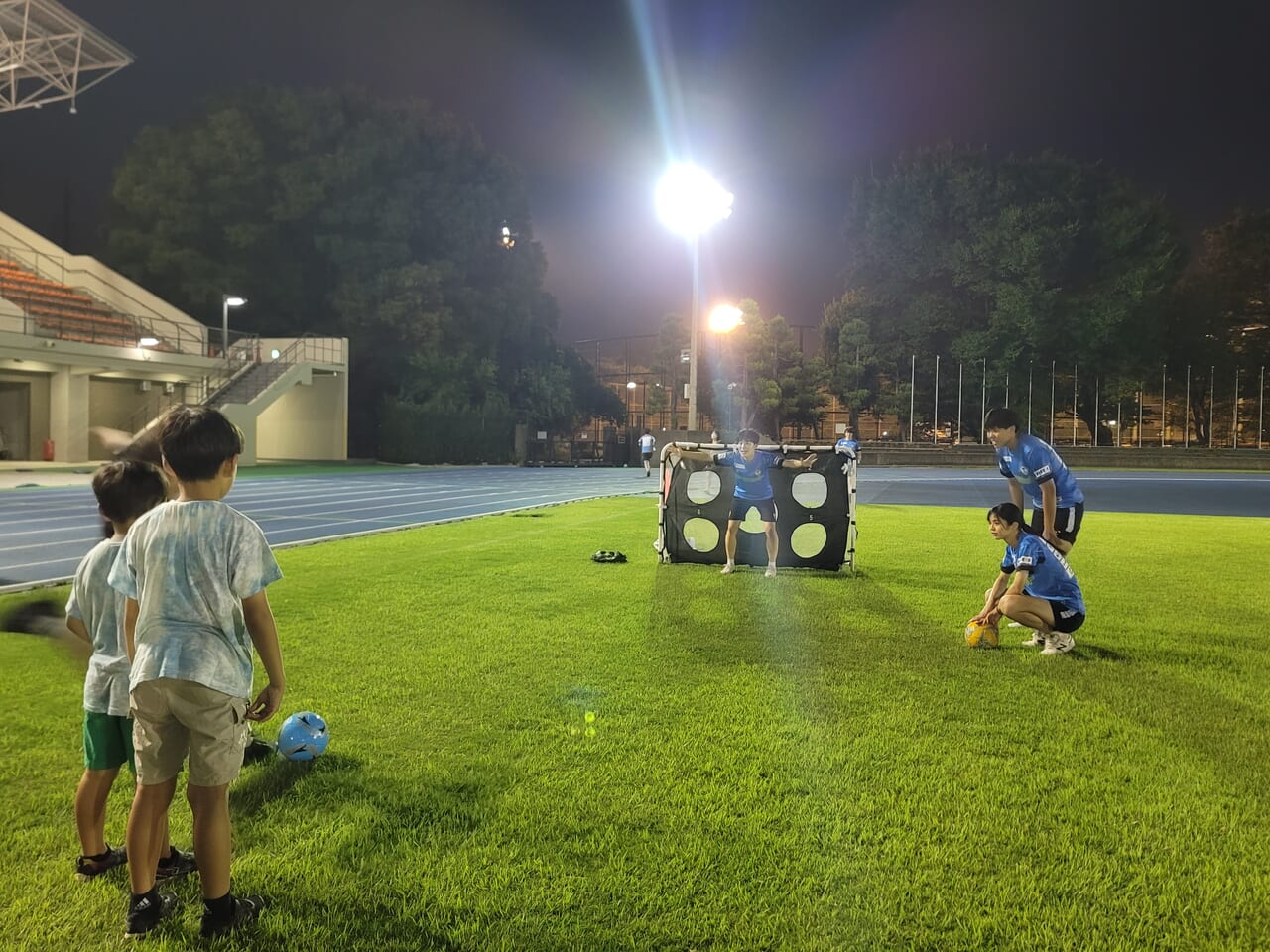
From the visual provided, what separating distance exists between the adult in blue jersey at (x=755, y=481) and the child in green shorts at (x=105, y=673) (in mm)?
6626

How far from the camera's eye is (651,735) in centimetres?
414

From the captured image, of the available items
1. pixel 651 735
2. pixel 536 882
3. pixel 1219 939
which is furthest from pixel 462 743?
pixel 1219 939

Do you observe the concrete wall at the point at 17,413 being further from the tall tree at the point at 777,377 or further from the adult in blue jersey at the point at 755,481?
the tall tree at the point at 777,377

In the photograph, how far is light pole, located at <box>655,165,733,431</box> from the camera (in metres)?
19.1

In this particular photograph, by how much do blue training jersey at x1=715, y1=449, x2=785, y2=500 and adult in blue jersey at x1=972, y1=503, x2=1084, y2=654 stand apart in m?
3.26

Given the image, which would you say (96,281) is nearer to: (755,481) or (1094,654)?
(755,481)

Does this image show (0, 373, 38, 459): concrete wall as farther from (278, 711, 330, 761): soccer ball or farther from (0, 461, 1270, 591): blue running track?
(278, 711, 330, 761): soccer ball

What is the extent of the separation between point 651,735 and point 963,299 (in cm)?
6284

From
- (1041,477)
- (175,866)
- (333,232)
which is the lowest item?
(175,866)

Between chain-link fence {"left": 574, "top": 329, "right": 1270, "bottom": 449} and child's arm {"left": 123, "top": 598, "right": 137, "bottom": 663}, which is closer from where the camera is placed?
child's arm {"left": 123, "top": 598, "right": 137, "bottom": 663}

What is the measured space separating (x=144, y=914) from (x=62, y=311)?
1481 inches

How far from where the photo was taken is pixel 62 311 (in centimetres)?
3238

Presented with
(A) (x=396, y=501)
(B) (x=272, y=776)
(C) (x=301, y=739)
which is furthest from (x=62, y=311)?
(B) (x=272, y=776)

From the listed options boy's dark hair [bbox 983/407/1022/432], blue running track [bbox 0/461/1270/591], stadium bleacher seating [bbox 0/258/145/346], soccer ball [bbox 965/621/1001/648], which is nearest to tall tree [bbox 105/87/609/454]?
stadium bleacher seating [bbox 0/258/145/346]
